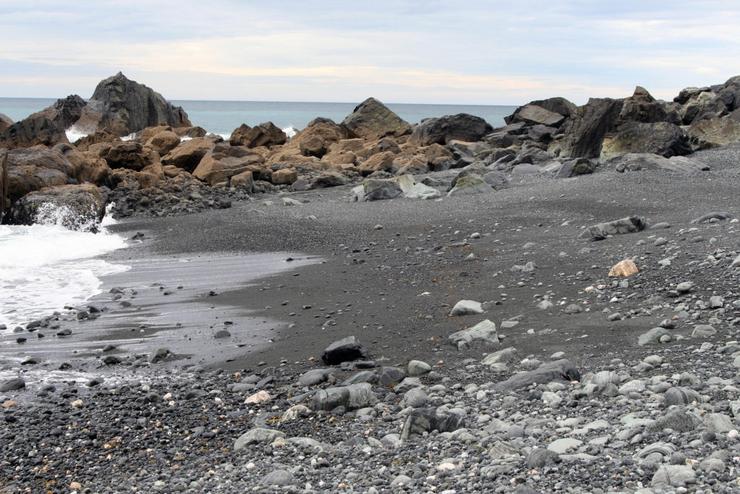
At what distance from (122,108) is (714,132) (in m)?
41.6

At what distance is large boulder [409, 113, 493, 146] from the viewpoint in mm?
39656

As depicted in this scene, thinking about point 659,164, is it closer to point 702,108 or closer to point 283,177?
point 283,177

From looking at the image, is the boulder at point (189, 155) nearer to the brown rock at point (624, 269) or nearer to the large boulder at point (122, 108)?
the brown rock at point (624, 269)

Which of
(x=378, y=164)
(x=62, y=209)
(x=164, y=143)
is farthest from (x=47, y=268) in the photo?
(x=164, y=143)

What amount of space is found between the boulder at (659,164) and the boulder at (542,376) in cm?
1398

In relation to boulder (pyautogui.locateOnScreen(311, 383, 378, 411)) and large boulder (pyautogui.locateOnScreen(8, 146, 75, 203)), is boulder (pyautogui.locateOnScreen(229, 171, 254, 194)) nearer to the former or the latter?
large boulder (pyautogui.locateOnScreen(8, 146, 75, 203))

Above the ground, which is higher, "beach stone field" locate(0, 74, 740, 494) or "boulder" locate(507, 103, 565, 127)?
"boulder" locate(507, 103, 565, 127)

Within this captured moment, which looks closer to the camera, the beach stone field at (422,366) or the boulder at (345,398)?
the beach stone field at (422,366)

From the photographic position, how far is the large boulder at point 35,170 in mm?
21391

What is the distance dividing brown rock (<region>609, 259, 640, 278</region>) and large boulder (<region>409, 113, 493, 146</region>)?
30072 mm

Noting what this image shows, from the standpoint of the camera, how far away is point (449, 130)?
40.2 meters

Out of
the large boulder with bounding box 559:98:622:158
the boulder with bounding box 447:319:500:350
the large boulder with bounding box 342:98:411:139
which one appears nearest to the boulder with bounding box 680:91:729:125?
the large boulder with bounding box 559:98:622:158

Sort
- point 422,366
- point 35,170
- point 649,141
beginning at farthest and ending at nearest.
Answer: point 649,141
point 35,170
point 422,366

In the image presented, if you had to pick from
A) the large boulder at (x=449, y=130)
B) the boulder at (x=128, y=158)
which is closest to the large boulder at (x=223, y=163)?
the boulder at (x=128, y=158)
